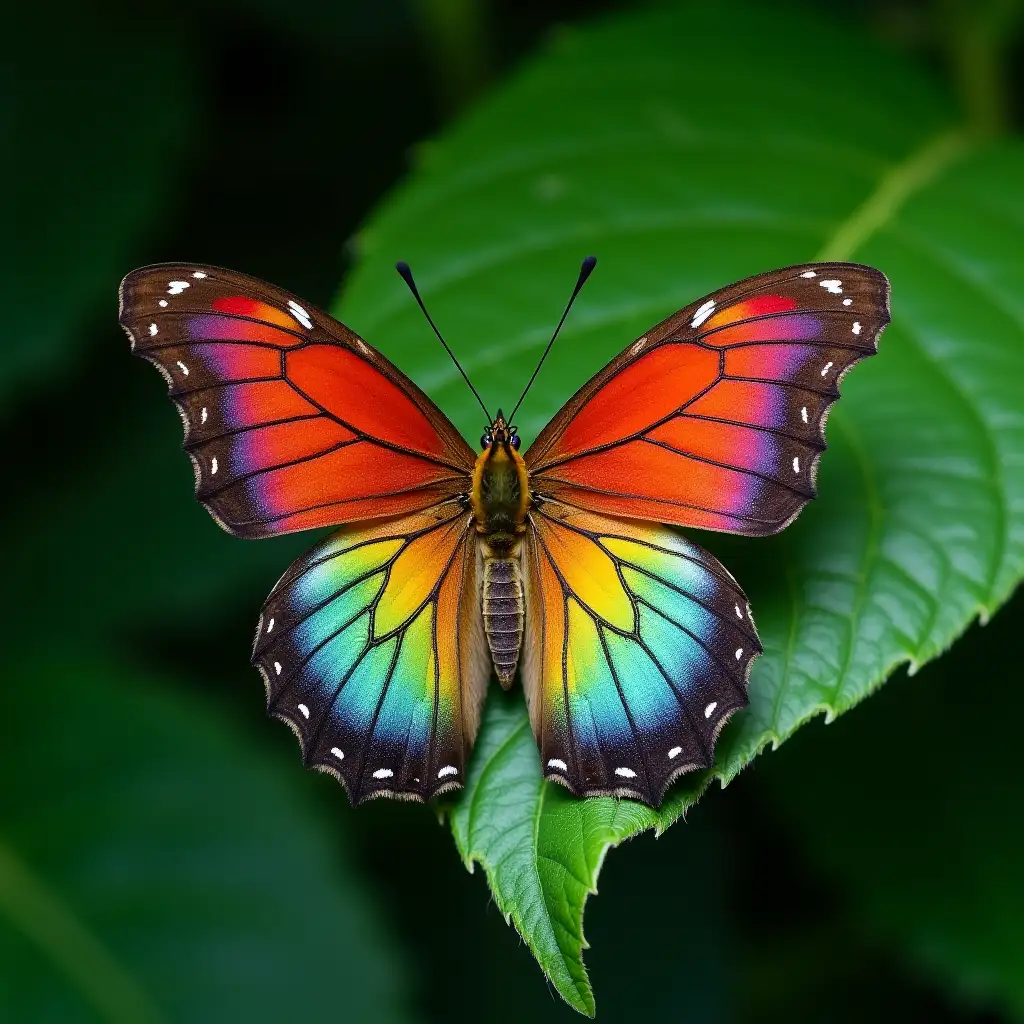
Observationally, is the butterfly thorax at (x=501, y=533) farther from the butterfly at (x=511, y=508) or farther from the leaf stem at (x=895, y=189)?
the leaf stem at (x=895, y=189)

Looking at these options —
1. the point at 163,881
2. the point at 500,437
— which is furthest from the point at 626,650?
the point at 163,881

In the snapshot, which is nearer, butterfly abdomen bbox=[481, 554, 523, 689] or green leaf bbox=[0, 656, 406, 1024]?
butterfly abdomen bbox=[481, 554, 523, 689]

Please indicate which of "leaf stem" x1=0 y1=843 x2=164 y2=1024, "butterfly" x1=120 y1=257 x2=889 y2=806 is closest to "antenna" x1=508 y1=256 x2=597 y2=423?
"butterfly" x1=120 y1=257 x2=889 y2=806

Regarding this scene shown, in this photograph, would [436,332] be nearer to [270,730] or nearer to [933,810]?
[933,810]

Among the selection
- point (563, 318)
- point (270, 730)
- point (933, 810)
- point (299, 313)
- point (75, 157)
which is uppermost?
point (75, 157)

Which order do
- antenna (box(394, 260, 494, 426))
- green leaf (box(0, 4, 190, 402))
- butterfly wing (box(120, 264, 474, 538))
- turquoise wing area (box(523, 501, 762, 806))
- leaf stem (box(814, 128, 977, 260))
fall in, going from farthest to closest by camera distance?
1. green leaf (box(0, 4, 190, 402))
2. leaf stem (box(814, 128, 977, 260))
3. antenna (box(394, 260, 494, 426))
4. butterfly wing (box(120, 264, 474, 538))
5. turquoise wing area (box(523, 501, 762, 806))

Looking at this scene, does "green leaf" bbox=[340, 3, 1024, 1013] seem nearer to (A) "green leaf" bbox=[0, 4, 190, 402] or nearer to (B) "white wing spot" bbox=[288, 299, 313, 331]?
(B) "white wing spot" bbox=[288, 299, 313, 331]

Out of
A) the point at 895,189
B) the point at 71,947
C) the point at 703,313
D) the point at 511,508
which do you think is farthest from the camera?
the point at 71,947

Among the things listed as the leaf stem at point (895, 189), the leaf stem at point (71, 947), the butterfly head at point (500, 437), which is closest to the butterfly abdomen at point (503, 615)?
the butterfly head at point (500, 437)

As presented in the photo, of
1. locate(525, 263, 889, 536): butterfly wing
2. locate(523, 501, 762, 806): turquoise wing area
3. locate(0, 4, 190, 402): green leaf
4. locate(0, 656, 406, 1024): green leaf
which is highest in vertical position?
locate(0, 4, 190, 402): green leaf
